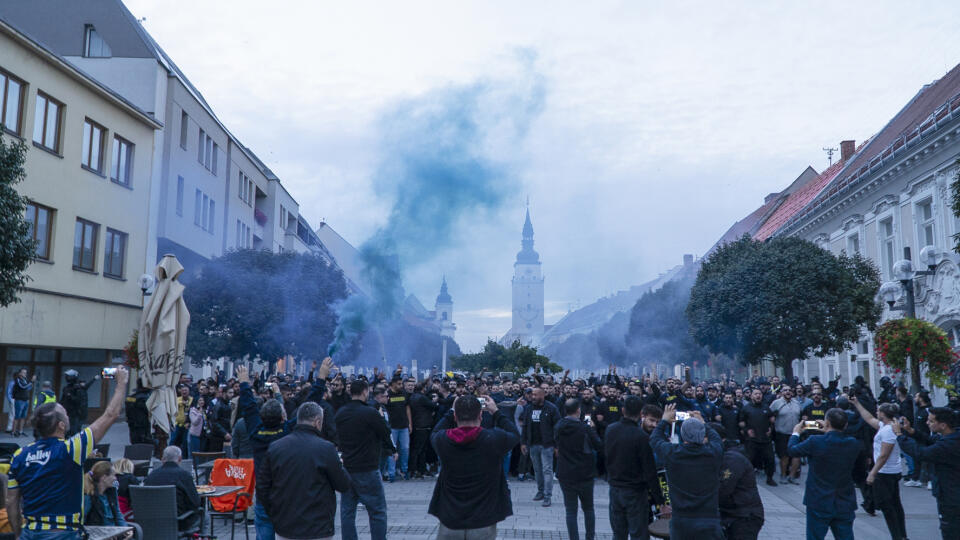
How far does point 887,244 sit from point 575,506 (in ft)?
82.2

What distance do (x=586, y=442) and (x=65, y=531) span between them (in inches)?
228

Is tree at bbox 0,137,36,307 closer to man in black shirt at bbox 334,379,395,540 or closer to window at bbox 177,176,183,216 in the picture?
man in black shirt at bbox 334,379,395,540

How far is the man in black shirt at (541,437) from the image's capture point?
12.3 metres

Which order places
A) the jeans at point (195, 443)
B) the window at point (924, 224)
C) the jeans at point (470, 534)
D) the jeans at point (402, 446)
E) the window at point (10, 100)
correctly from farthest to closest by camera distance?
the window at point (924, 224)
the window at point (10, 100)
the jeans at point (195, 443)
the jeans at point (402, 446)
the jeans at point (470, 534)

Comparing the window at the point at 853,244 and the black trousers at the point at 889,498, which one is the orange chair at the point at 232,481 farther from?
the window at the point at 853,244

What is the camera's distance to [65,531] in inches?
203

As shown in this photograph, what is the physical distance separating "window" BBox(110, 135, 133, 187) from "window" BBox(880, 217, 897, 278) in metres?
28.7

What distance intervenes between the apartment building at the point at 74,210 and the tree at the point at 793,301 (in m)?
22.5

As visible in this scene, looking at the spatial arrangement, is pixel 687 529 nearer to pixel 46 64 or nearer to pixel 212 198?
pixel 46 64

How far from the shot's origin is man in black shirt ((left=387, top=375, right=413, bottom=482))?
14.7 metres

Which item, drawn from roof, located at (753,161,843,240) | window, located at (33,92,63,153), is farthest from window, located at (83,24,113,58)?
roof, located at (753,161,843,240)

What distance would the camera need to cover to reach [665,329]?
54.8 metres

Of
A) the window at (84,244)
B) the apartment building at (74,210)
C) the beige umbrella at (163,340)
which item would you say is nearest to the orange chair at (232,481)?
the beige umbrella at (163,340)

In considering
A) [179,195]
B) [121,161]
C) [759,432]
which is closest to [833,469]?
[759,432]
